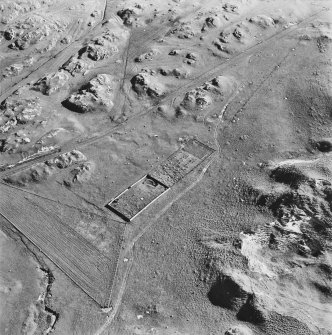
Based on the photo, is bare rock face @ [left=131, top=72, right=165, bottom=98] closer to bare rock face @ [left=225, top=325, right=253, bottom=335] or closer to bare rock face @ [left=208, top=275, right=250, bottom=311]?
bare rock face @ [left=208, top=275, right=250, bottom=311]

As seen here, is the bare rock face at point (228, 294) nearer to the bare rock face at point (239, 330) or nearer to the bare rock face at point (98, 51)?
the bare rock face at point (239, 330)

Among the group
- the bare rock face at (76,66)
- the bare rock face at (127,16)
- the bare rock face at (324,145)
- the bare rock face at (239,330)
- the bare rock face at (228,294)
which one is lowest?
the bare rock face at (239,330)

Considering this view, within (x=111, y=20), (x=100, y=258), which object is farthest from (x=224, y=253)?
(x=111, y=20)

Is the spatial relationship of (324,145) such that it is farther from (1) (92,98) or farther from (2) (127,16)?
(2) (127,16)

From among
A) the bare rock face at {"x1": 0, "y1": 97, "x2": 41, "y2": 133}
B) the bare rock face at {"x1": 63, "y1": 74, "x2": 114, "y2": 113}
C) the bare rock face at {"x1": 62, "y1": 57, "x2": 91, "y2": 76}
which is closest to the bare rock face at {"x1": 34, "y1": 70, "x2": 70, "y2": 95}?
the bare rock face at {"x1": 62, "y1": 57, "x2": 91, "y2": 76}

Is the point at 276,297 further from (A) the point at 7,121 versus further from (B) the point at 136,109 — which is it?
(A) the point at 7,121

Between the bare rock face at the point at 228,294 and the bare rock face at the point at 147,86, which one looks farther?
the bare rock face at the point at 147,86

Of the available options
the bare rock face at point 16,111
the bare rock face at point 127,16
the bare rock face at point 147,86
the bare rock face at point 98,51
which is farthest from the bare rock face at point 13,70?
the bare rock face at point 127,16
